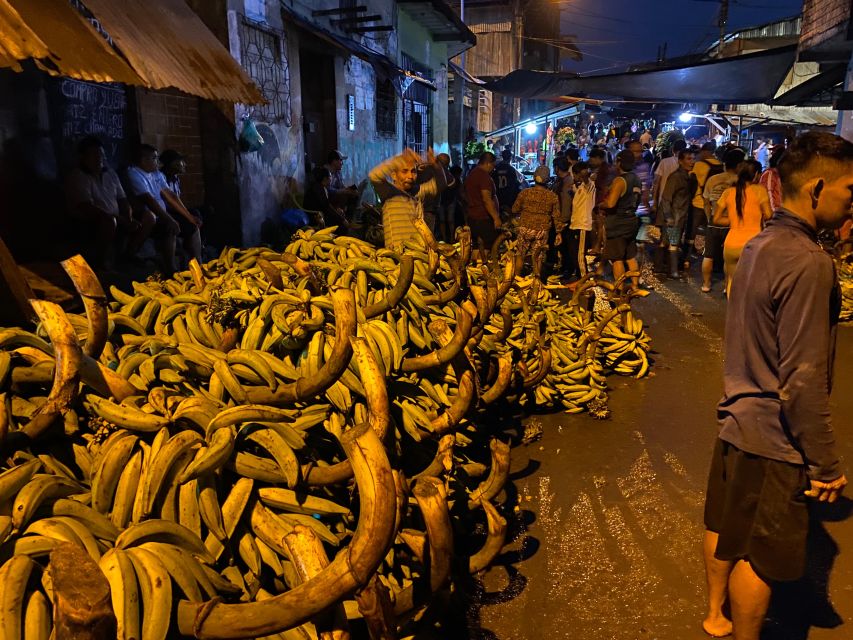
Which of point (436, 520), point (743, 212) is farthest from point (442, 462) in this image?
point (743, 212)

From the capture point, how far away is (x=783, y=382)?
2043 millimetres

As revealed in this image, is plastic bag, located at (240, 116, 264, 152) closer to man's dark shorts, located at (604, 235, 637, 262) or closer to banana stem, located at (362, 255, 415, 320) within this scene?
man's dark shorts, located at (604, 235, 637, 262)

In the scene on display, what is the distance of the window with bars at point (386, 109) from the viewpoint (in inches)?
505

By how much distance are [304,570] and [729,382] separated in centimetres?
168

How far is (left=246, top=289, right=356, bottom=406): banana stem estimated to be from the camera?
1.83 meters

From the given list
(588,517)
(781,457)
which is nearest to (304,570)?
(781,457)

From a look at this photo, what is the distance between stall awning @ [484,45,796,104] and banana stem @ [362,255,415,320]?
43.1 feet

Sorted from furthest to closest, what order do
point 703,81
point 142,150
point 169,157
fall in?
point 703,81, point 169,157, point 142,150

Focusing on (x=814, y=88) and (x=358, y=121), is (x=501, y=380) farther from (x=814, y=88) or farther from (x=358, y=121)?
(x=814, y=88)

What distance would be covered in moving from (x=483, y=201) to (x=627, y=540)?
647 cm

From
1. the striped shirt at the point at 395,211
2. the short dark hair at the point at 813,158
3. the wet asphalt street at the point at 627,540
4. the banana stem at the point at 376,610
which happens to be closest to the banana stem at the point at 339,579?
the banana stem at the point at 376,610

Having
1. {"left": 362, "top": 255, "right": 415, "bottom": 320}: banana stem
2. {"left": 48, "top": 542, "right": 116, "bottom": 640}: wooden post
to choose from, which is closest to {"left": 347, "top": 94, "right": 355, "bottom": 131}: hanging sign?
{"left": 362, "top": 255, "right": 415, "bottom": 320}: banana stem

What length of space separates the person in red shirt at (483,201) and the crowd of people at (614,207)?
15 mm

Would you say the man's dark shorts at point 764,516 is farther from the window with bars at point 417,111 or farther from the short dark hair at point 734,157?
the window with bars at point 417,111
